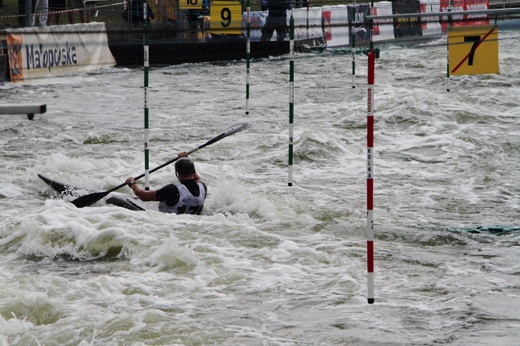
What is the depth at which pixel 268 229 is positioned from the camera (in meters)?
9.57

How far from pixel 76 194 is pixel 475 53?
6.81m

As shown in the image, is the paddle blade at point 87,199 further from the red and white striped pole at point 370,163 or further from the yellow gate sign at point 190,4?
the yellow gate sign at point 190,4

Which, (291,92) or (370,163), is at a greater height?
(291,92)

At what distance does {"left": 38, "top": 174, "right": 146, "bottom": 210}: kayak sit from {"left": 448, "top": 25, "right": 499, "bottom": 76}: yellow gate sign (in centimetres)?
613

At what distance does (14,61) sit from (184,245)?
10331 mm

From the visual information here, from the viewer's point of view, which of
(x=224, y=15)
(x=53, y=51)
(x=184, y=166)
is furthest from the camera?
(x=224, y=15)

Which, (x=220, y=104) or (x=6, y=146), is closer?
(x=6, y=146)

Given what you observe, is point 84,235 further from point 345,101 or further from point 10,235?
point 345,101

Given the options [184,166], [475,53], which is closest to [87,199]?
[184,166]

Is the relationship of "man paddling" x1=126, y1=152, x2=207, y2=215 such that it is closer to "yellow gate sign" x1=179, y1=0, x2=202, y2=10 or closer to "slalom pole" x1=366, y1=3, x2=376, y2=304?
"slalom pole" x1=366, y1=3, x2=376, y2=304

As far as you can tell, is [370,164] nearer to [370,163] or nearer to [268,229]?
[370,163]

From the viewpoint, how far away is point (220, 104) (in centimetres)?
1809

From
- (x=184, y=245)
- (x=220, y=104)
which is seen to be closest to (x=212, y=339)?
(x=184, y=245)

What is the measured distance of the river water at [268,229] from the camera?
7.01m
